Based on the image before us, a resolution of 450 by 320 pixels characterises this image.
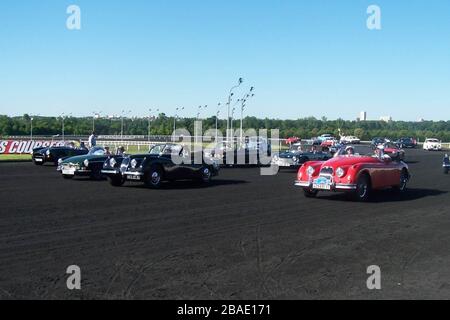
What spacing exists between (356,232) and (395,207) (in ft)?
12.4

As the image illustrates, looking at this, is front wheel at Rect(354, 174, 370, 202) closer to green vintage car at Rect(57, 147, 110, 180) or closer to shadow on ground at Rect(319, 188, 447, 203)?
shadow on ground at Rect(319, 188, 447, 203)

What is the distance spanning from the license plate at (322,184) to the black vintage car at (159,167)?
5.09 m

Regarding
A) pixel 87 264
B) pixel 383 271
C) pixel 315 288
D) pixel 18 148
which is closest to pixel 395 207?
pixel 383 271

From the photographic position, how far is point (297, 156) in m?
24.4

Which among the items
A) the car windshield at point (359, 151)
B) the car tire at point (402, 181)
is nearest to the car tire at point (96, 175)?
the car windshield at point (359, 151)

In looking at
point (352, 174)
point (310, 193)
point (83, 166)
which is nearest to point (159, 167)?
point (83, 166)

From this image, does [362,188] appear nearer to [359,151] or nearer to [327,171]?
[327,171]

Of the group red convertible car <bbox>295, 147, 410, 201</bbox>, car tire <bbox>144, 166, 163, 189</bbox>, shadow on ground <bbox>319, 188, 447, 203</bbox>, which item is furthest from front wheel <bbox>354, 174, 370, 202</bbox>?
car tire <bbox>144, 166, 163, 189</bbox>

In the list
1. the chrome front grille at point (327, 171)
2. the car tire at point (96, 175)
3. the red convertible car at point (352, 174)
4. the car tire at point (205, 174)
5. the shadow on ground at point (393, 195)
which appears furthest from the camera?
the car tire at point (96, 175)

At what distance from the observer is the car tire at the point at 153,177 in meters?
16.4

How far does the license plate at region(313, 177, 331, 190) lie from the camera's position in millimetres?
13617

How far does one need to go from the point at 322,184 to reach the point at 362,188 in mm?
1099

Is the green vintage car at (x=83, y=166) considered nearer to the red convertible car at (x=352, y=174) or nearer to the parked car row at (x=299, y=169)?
the parked car row at (x=299, y=169)

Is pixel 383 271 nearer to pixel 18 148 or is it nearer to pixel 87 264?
pixel 87 264
